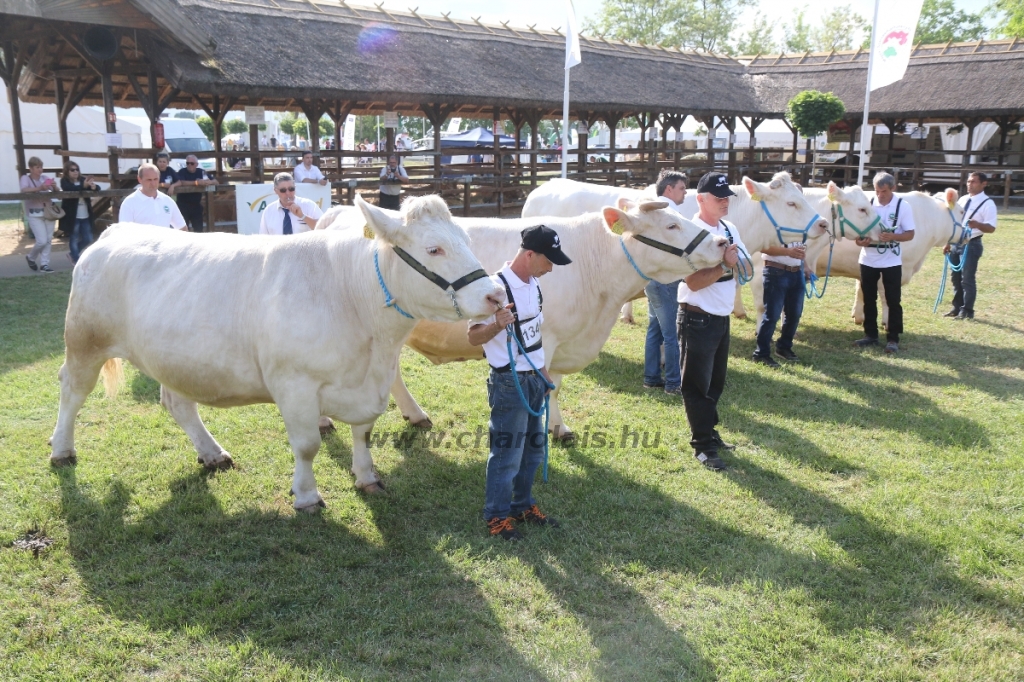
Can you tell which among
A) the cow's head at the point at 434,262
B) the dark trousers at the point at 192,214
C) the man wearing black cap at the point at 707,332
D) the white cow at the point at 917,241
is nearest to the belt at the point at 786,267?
the white cow at the point at 917,241

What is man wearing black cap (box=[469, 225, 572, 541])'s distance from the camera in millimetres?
3834

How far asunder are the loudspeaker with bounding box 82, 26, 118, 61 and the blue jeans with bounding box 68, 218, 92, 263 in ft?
10.0

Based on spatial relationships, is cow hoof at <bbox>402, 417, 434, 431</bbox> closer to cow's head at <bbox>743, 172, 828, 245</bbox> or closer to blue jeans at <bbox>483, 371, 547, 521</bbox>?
blue jeans at <bbox>483, 371, 547, 521</bbox>

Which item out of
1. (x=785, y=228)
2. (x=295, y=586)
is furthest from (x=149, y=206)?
(x=785, y=228)

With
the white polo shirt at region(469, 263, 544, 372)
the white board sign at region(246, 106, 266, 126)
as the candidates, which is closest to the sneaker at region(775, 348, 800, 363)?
the white polo shirt at region(469, 263, 544, 372)

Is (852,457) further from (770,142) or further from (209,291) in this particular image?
(770,142)

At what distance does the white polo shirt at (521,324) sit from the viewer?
3.95 m

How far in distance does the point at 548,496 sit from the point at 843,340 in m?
5.54

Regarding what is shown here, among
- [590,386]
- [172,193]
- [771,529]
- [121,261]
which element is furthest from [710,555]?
[172,193]

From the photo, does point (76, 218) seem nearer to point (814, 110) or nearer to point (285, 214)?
point (285, 214)

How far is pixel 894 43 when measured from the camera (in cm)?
A: 1733

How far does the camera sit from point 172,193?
12656 millimetres

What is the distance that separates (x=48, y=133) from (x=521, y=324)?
24.1 meters

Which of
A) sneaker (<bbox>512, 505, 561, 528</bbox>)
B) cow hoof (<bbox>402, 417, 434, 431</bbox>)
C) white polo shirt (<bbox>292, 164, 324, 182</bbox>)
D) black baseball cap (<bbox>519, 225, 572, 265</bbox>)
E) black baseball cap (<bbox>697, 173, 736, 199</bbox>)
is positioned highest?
white polo shirt (<bbox>292, 164, 324, 182</bbox>)
